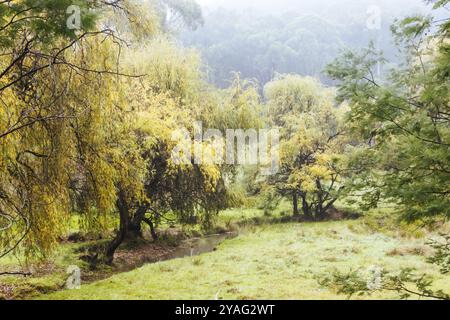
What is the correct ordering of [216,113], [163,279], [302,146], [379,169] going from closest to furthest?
[379,169] → [163,279] → [216,113] → [302,146]

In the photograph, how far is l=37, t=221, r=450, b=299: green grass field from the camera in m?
8.10

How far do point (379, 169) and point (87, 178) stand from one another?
4.99 metres

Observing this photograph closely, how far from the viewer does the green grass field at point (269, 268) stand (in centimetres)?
810

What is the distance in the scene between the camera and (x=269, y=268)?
1056 centimetres

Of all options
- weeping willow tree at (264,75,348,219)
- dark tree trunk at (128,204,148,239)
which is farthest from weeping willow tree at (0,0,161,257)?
weeping willow tree at (264,75,348,219)

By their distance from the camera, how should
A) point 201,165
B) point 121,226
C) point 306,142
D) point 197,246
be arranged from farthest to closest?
point 306,142
point 197,246
point 201,165
point 121,226

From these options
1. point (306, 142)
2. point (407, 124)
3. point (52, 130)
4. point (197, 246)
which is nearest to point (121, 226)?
A: point (197, 246)

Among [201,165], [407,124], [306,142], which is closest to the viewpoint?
[407,124]

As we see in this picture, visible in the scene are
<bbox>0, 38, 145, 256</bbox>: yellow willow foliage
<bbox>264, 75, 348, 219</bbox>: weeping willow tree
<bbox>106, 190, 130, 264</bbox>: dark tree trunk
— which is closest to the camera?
<bbox>0, 38, 145, 256</bbox>: yellow willow foliage

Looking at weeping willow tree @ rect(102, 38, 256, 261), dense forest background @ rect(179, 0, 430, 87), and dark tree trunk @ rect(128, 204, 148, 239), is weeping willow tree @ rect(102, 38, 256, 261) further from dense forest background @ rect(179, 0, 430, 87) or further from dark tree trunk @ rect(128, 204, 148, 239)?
dense forest background @ rect(179, 0, 430, 87)

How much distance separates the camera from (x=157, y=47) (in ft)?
52.5

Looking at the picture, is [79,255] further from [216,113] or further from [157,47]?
[157,47]

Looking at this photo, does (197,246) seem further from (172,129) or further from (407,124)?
(407,124)
